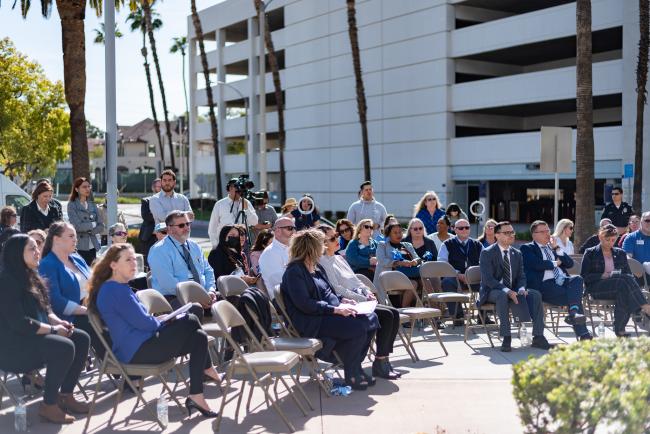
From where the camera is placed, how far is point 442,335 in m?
A: 10.3

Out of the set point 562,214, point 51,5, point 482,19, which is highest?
point 482,19

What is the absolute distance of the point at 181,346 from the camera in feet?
21.1

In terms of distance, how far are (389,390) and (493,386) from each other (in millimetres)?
998

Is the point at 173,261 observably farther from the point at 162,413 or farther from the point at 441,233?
the point at 441,233

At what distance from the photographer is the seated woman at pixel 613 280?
977 cm

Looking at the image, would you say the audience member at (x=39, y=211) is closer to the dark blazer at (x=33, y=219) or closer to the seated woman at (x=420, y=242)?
the dark blazer at (x=33, y=219)

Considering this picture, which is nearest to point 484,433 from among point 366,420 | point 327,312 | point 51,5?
point 366,420

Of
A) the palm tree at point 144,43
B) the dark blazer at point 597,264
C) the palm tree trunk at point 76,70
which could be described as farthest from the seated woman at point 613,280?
the palm tree at point 144,43

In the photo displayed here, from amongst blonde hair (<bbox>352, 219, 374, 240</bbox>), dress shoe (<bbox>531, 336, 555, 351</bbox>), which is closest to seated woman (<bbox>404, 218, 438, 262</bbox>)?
blonde hair (<bbox>352, 219, 374, 240</bbox>)

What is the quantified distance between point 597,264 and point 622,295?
502 mm

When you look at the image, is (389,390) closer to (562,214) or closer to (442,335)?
(442,335)

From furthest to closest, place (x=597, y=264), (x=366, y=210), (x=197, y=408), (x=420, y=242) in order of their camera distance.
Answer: (x=366, y=210), (x=420, y=242), (x=597, y=264), (x=197, y=408)

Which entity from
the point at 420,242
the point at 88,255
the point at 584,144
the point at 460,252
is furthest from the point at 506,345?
the point at 584,144

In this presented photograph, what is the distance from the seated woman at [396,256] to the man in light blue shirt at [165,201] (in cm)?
285
